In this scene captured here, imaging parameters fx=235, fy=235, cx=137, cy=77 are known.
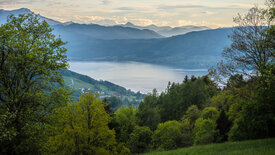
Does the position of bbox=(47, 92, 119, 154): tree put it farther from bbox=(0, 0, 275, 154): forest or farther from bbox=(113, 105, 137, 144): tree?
bbox=(113, 105, 137, 144): tree

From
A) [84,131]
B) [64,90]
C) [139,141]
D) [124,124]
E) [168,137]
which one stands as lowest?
[139,141]

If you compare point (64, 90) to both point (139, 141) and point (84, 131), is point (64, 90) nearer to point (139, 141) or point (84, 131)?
point (84, 131)

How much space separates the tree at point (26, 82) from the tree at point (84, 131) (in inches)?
115

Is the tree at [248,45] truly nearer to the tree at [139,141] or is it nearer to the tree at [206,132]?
the tree at [206,132]

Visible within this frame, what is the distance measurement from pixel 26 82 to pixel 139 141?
22961 mm

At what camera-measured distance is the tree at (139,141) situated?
33.0 m

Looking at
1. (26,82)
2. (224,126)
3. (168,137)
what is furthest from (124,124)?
(26,82)

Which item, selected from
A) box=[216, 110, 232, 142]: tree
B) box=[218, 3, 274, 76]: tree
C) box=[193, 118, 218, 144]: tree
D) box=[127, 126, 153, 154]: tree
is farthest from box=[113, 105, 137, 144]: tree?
box=[218, 3, 274, 76]: tree

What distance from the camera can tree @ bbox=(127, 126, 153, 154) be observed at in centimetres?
3303

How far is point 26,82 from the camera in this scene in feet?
47.5

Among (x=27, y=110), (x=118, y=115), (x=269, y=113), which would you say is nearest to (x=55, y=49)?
(x=27, y=110)

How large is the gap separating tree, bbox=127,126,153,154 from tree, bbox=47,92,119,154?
11.1 meters

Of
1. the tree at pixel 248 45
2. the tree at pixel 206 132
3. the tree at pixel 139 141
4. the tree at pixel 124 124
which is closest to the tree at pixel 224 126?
the tree at pixel 206 132

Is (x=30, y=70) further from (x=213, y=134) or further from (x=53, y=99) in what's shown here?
(x=213, y=134)
